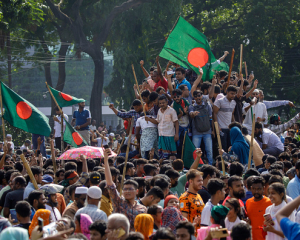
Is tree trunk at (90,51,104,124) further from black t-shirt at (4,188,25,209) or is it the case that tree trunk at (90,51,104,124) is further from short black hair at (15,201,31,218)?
short black hair at (15,201,31,218)

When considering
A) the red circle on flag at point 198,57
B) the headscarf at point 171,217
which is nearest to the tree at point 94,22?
the red circle on flag at point 198,57

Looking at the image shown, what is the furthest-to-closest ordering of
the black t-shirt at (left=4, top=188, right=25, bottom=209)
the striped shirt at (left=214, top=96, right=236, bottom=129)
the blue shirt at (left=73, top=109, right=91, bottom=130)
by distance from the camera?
the blue shirt at (left=73, top=109, right=91, bottom=130), the striped shirt at (left=214, top=96, right=236, bottom=129), the black t-shirt at (left=4, top=188, right=25, bottom=209)

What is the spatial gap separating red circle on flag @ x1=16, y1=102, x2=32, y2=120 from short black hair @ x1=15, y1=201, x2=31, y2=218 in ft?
15.4

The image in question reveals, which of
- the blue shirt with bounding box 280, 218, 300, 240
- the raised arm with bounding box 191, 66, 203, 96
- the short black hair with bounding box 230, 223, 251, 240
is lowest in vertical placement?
the short black hair with bounding box 230, 223, 251, 240

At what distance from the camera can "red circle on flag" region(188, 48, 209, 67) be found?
36.9 feet

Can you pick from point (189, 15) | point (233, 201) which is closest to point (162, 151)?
point (233, 201)

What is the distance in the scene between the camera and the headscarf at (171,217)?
5.01m

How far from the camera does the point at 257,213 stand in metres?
5.41

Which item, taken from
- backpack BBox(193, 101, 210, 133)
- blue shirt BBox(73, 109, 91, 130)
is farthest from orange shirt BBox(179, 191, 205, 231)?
blue shirt BBox(73, 109, 91, 130)

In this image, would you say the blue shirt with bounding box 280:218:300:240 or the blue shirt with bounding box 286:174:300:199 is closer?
the blue shirt with bounding box 280:218:300:240

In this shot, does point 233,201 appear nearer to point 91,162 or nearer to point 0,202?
point 0,202

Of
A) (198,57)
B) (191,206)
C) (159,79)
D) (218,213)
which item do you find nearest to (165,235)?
(218,213)

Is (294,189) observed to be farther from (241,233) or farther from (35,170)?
(35,170)

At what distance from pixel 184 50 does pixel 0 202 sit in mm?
6150
